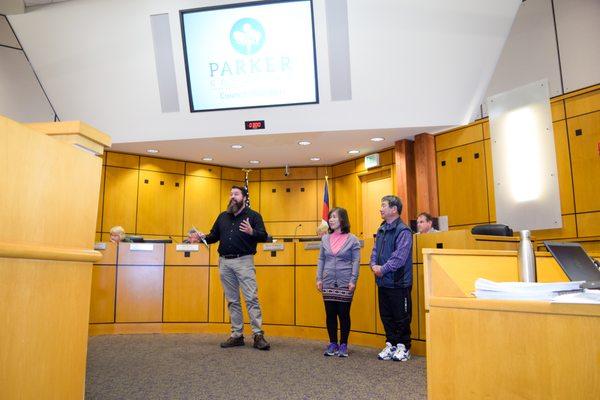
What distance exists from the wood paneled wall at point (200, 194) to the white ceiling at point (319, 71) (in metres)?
0.95

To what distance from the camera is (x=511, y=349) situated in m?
1.15

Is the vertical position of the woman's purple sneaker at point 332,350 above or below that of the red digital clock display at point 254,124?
below

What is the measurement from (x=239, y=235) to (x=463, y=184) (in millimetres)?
4008

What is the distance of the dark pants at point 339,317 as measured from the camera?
164 inches

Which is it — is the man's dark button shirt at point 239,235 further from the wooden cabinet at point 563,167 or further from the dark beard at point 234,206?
the wooden cabinet at point 563,167

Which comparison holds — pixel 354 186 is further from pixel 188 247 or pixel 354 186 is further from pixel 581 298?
pixel 581 298

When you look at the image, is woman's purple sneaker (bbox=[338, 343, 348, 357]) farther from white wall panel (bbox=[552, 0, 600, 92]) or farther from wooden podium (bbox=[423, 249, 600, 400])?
white wall panel (bbox=[552, 0, 600, 92])

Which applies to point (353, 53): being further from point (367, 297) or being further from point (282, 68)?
point (367, 297)

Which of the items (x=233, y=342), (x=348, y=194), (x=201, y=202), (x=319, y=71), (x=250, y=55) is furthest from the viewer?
(x=201, y=202)

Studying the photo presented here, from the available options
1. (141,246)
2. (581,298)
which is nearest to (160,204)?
(141,246)

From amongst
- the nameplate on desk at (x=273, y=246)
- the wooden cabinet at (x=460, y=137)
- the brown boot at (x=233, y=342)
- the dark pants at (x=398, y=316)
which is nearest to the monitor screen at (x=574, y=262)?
the dark pants at (x=398, y=316)

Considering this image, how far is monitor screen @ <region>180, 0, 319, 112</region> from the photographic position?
6.61m

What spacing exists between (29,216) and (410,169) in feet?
23.4

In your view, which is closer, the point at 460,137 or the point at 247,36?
the point at 247,36
